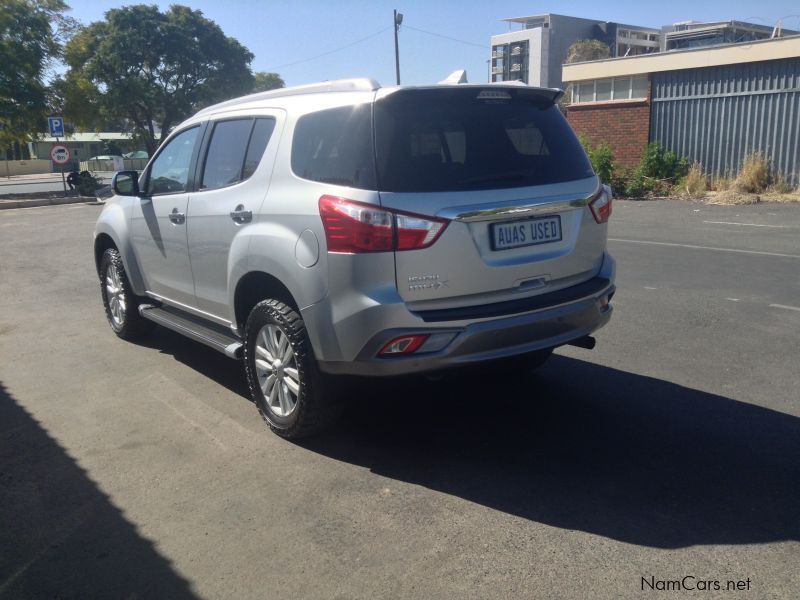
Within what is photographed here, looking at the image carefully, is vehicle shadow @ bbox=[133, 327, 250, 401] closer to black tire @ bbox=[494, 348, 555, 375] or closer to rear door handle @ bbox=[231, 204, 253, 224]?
rear door handle @ bbox=[231, 204, 253, 224]

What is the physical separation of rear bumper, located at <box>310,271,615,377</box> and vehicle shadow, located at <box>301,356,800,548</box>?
0.29 metres

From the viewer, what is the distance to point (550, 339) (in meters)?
4.18

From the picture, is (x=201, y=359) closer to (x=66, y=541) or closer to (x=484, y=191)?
(x=66, y=541)

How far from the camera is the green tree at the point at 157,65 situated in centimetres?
4916

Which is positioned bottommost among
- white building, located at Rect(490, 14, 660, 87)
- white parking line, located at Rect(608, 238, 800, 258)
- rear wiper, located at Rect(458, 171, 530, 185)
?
white parking line, located at Rect(608, 238, 800, 258)

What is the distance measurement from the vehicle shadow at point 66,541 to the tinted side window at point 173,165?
2192 millimetres

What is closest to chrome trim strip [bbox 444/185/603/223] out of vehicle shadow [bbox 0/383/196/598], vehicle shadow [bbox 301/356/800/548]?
vehicle shadow [bbox 301/356/800/548]

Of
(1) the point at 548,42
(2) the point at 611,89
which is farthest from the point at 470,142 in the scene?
(1) the point at 548,42

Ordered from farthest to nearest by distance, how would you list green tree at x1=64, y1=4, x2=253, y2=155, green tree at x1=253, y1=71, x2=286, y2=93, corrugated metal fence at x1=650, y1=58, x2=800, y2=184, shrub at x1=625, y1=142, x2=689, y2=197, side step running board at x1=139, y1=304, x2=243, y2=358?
green tree at x1=253, y1=71, x2=286, y2=93, green tree at x1=64, y1=4, x2=253, y2=155, shrub at x1=625, y1=142, x2=689, y2=197, corrugated metal fence at x1=650, y1=58, x2=800, y2=184, side step running board at x1=139, y1=304, x2=243, y2=358

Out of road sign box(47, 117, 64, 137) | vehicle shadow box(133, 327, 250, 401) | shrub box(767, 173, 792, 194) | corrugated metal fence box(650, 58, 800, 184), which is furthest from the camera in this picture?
road sign box(47, 117, 64, 137)

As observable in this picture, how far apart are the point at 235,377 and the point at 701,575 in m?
3.79

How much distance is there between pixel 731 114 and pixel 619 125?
3.56m

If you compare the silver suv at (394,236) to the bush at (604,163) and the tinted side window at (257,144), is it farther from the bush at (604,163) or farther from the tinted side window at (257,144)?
the bush at (604,163)

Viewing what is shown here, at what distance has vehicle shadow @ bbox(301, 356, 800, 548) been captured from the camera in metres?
3.48
